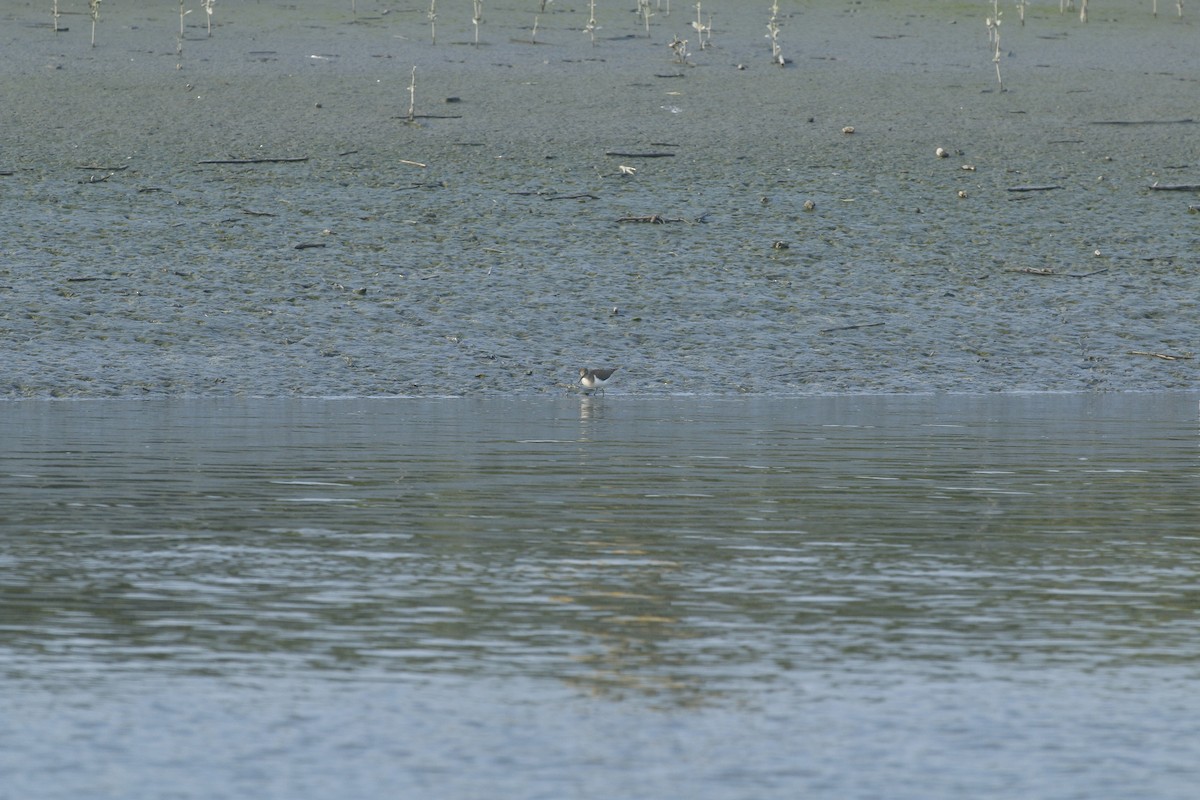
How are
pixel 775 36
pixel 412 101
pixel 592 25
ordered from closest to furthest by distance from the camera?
pixel 412 101 → pixel 775 36 → pixel 592 25

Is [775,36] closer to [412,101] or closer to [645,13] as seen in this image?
[645,13]

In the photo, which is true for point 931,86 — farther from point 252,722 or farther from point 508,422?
point 252,722

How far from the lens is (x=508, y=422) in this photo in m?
20.2

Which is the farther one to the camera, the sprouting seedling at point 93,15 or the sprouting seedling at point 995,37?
the sprouting seedling at point 995,37

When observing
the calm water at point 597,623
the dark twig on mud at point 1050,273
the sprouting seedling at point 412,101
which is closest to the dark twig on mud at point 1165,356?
the dark twig on mud at point 1050,273

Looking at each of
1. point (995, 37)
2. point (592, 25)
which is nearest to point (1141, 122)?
point (995, 37)

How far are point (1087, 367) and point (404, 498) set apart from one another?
14.5m

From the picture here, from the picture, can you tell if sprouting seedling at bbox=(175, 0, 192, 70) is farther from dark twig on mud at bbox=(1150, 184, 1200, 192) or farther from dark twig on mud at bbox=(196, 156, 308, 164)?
dark twig on mud at bbox=(1150, 184, 1200, 192)

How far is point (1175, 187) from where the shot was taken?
3431 centimetres

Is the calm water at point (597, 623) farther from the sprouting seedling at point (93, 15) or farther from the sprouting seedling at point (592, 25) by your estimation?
the sprouting seedling at point (592, 25)

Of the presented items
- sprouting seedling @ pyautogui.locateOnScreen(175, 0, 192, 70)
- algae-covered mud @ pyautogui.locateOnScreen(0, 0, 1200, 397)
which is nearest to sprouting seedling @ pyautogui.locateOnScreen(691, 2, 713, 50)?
algae-covered mud @ pyautogui.locateOnScreen(0, 0, 1200, 397)

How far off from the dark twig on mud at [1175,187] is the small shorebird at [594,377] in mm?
13823

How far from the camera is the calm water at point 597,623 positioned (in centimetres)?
649

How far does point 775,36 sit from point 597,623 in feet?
118
